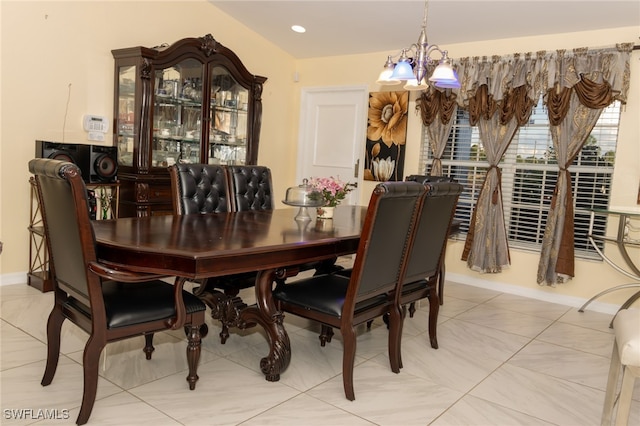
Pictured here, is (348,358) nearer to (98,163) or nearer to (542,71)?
(98,163)

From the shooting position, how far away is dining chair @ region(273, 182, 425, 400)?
2271mm

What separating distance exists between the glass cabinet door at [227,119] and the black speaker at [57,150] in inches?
52.5

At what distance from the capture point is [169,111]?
4.54 m

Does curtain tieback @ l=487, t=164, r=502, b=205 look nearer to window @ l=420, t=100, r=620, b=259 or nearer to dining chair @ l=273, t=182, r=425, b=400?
window @ l=420, t=100, r=620, b=259

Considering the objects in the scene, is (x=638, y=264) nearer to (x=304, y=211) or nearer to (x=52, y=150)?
(x=304, y=211)

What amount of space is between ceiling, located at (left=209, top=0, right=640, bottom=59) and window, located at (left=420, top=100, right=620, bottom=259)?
71 cm

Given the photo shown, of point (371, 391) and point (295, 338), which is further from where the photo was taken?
point (295, 338)

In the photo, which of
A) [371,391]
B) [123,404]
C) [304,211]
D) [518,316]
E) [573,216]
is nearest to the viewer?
[123,404]

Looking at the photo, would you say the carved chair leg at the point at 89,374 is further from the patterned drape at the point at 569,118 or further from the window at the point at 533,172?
the window at the point at 533,172

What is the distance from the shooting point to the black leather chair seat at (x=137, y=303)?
2049mm

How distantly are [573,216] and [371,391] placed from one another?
9.05 feet

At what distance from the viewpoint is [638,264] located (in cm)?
408

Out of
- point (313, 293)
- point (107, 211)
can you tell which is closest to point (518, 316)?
point (313, 293)

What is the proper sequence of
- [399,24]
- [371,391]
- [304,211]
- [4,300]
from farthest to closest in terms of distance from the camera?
[399,24] < [4,300] < [304,211] < [371,391]
